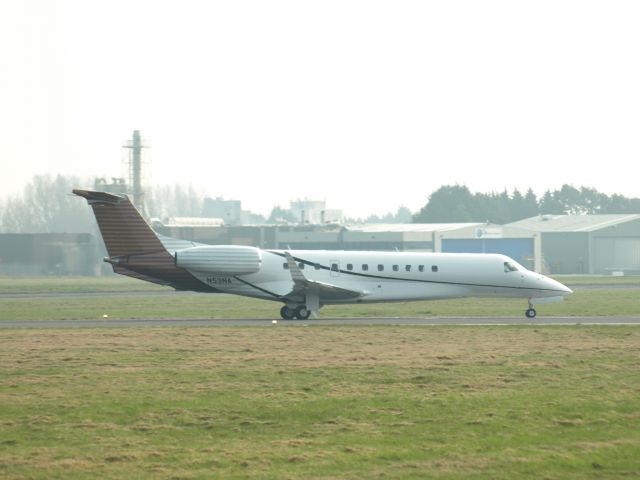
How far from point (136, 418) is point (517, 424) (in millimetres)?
6494

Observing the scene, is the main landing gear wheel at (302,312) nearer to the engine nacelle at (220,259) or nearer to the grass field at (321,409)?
the engine nacelle at (220,259)

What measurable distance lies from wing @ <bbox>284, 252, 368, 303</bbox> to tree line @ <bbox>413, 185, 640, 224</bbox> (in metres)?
119

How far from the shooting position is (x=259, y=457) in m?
15.5

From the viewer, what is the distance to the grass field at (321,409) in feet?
49.6

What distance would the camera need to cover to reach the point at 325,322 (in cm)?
3859

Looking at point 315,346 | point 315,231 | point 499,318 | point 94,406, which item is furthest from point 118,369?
point 315,231

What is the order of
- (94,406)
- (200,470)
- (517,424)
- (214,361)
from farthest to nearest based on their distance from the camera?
(214,361) < (94,406) < (517,424) < (200,470)

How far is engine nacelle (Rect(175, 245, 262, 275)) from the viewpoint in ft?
129

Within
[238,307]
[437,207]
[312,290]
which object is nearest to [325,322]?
[312,290]

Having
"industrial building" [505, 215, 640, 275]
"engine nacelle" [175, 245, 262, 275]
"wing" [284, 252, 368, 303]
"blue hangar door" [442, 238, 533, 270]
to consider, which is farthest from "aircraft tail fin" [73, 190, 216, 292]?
"industrial building" [505, 215, 640, 275]

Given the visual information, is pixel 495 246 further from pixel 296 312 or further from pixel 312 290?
pixel 312 290

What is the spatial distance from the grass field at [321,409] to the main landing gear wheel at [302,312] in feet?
34.9

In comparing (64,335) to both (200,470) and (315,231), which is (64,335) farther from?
(315,231)

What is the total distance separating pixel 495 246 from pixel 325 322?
63.4m
